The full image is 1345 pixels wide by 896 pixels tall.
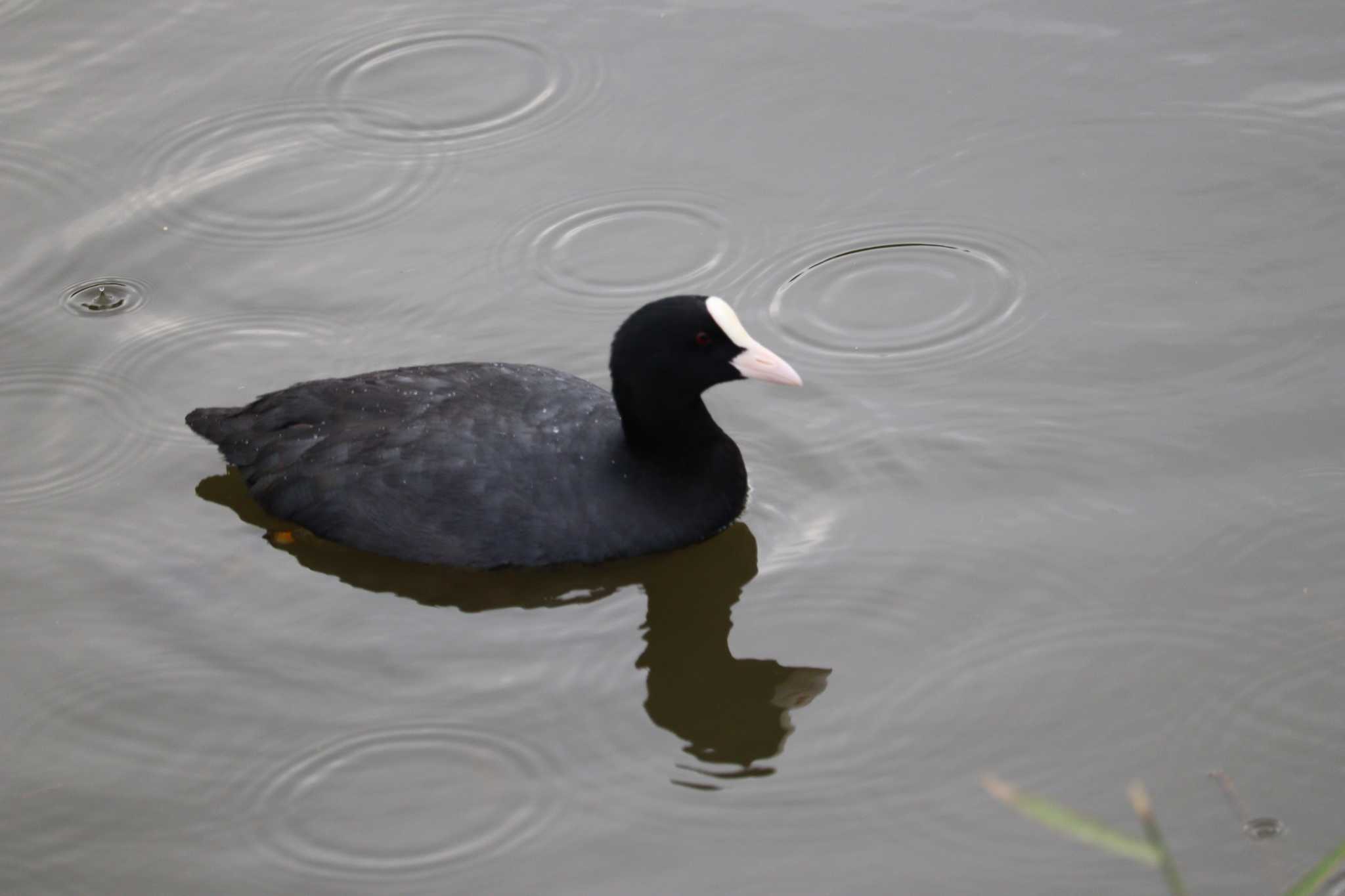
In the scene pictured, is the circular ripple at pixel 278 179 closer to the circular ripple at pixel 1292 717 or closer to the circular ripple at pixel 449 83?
the circular ripple at pixel 449 83

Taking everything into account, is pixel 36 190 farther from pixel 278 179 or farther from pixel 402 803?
pixel 402 803

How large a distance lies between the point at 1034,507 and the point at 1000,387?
0.68 meters

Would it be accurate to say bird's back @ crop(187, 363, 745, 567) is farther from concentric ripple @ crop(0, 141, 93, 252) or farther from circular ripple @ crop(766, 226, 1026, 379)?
concentric ripple @ crop(0, 141, 93, 252)


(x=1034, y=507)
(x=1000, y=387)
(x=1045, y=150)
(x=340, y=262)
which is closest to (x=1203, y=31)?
(x=1045, y=150)

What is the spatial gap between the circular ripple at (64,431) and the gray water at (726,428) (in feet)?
0.06

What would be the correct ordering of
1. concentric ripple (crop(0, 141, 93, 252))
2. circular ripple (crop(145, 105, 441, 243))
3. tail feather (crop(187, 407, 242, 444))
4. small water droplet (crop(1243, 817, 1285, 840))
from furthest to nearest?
concentric ripple (crop(0, 141, 93, 252)) → circular ripple (crop(145, 105, 441, 243)) → tail feather (crop(187, 407, 242, 444)) → small water droplet (crop(1243, 817, 1285, 840))

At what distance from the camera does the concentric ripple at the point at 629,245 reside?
6.87m

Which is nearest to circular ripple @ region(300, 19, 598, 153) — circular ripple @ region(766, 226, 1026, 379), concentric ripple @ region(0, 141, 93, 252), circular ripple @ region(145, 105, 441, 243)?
circular ripple @ region(145, 105, 441, 243)

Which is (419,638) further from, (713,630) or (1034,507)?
(1034,507)

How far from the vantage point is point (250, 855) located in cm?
464

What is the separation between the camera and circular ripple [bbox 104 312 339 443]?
6.51m

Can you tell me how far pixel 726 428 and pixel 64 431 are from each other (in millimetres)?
2444

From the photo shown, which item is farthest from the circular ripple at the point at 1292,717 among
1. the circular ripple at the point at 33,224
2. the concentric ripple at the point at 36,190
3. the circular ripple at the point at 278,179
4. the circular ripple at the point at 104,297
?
the concentric ripple at the point at 36,190

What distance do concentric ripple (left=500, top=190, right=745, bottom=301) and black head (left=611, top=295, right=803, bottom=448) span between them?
1131mm
